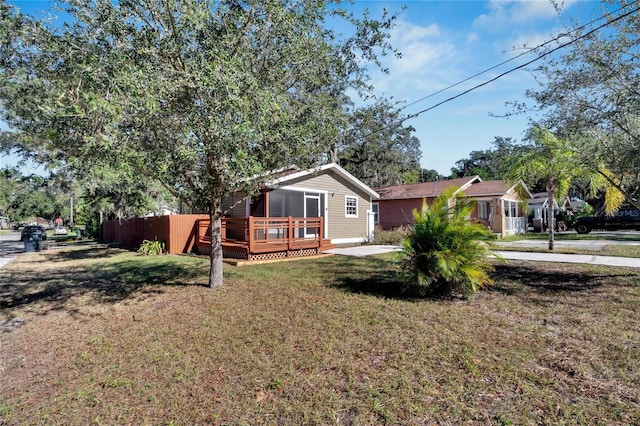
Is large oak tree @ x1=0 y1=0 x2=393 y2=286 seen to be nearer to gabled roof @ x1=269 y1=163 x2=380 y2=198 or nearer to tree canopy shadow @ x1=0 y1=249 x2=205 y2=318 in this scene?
tree canopy shadow @ x1=0 y1=249 x2=205 y2=318

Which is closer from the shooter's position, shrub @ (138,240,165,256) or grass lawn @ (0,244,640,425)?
grass lawn @ (0,244,640,425)

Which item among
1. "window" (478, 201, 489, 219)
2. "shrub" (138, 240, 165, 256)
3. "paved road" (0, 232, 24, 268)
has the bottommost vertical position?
"paved road" (0, 232, 24, 268)

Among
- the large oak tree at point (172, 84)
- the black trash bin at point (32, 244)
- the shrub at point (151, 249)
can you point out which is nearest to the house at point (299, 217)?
the shrub at point (151, 249)

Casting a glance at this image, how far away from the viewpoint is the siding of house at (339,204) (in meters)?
15.3

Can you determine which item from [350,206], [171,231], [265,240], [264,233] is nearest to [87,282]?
[265,240]

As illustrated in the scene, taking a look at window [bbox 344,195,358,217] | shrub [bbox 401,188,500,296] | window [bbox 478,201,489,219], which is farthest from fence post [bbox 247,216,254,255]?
window [bbox 478,201,489,219]

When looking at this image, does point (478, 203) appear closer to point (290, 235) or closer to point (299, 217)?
point (299, 217)

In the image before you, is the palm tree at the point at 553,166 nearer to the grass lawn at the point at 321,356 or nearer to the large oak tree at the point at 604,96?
the large oak tree at the point at 604,96

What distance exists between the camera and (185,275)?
344 inches

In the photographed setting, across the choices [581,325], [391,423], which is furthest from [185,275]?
[581,325]

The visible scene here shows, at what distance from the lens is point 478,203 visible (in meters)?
23.4

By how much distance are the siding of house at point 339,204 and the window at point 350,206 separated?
0.51 feet

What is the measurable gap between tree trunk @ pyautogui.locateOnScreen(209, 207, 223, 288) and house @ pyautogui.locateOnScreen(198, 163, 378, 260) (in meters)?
3.68

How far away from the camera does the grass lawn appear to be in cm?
281
